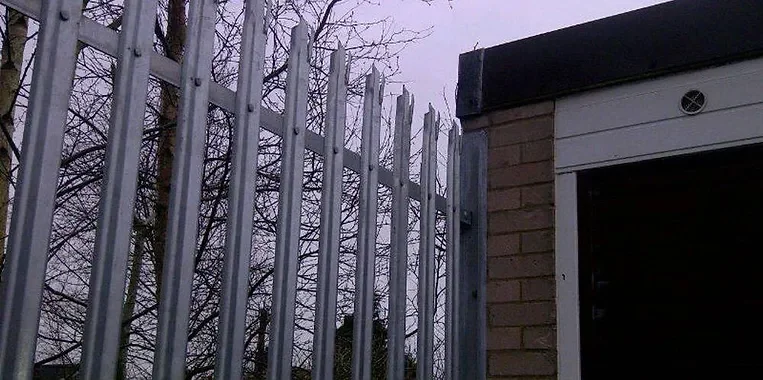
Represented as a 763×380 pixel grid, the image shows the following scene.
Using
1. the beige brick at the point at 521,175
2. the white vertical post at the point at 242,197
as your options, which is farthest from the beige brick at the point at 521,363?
the white vertical post at the point at 242,197

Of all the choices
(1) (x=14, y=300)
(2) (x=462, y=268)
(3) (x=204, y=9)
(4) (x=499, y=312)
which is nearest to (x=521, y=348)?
(4) (x=499, y=312)

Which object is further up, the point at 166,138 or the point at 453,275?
the point at 166,138

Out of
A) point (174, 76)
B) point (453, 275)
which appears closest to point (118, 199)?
point (174, 76)

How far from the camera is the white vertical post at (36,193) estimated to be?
1.80 m

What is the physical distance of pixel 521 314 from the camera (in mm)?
3660

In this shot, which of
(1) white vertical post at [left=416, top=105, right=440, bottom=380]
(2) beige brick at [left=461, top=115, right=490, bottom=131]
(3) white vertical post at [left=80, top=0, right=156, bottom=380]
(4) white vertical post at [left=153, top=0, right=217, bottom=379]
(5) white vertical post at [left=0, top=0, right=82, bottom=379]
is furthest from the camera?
(2) beige brick at [left=461, top=115, right=490, bottom=131]

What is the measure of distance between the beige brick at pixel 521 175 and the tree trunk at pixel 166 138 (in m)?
1.84

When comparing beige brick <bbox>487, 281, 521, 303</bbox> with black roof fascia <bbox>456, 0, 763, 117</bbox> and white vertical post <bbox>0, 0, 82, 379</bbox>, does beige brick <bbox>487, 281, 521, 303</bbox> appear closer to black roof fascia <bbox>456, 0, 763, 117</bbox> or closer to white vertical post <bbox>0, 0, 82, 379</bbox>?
black roof fascia <bbox>456, 0, 763, 117</bbox>

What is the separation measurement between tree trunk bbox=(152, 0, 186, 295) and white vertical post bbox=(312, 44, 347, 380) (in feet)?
6.69

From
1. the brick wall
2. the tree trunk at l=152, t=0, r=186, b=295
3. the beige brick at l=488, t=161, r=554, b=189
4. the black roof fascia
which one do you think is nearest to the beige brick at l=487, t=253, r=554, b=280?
the brick wall

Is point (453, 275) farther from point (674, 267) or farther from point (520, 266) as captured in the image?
point (674, 267)

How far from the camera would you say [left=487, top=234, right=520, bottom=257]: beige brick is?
12.3ft

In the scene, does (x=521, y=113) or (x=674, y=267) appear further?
(x=521, y=113)

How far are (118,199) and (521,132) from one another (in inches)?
87.9
